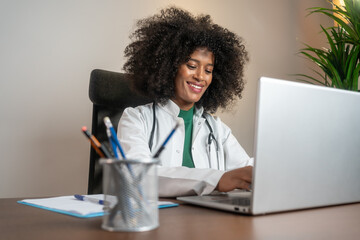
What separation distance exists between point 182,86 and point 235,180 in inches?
29.5

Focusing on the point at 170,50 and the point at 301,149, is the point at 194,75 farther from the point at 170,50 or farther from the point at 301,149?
the point at 301,149

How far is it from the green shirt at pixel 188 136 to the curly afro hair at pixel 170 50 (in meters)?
0.10

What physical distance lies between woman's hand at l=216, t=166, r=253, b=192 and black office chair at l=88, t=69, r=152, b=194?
0.60 metres

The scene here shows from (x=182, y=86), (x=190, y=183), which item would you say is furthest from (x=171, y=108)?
(x=190, y=183)

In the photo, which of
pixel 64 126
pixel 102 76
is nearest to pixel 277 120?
pixel 102 76

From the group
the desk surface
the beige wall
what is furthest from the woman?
the desk surface

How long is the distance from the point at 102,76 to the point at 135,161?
101cm

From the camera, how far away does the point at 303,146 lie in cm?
75

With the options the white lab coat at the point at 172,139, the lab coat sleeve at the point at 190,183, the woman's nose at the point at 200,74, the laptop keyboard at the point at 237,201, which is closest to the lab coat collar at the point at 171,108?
the white lab coat at the point at 172,139

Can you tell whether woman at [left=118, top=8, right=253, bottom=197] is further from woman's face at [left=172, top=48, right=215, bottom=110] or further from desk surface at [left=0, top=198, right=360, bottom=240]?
desk surface at [left=0, top=198, right=360, bottom=240]

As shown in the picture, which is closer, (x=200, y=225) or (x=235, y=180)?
(x=200, y=225)

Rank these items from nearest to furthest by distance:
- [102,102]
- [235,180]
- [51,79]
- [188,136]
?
[235,180] → [102,102] → [188,136] → [51,79]

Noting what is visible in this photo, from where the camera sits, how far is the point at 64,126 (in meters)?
2.04

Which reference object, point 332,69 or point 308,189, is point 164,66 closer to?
point 308,189
